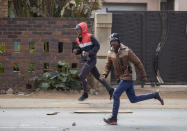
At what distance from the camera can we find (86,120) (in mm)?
8758

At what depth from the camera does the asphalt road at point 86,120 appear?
25.7 feet

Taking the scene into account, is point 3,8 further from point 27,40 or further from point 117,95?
point 117,95

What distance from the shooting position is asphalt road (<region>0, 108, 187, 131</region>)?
7.84 metres

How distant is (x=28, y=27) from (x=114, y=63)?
5.66m

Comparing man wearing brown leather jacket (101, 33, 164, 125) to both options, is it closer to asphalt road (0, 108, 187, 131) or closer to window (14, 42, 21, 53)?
asphalt road (0, 108, 187, 131)

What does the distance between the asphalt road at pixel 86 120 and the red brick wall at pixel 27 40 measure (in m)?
2.94

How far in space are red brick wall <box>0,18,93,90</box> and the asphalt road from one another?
2.94 m

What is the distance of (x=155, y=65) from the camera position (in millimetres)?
13836

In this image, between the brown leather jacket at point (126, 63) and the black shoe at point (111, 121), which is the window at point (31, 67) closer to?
the brown leather jacket at point (126, 63)

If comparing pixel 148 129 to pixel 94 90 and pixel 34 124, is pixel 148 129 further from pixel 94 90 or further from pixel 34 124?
pixel 94 90

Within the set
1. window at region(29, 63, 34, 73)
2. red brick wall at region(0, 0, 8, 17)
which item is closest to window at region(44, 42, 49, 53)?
window at region(29, 63, 34, 73)

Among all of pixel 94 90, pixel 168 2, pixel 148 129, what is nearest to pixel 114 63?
pixel 148 129

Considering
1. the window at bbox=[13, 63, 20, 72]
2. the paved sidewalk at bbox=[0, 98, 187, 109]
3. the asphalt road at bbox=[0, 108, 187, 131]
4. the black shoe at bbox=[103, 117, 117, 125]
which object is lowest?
the paved sidewalk at bbox=[0, 98, 187, 109]

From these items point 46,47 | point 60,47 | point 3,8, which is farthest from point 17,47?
point 3,8
